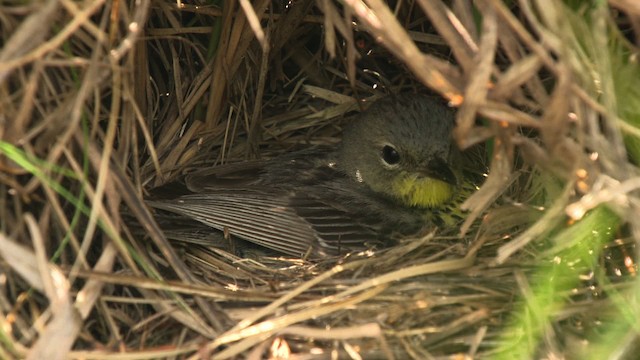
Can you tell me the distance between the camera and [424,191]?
5238 millimetres

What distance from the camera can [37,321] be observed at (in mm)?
3426

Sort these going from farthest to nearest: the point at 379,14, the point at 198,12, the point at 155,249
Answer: the point at 198,12 → the point at 155,249 → the point at 379,14

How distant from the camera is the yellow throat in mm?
5223

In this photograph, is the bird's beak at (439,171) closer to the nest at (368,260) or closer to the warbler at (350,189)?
the warbler at (350,189)

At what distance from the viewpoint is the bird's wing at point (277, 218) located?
4.80 m

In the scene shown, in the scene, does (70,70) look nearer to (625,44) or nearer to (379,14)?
(379,14)

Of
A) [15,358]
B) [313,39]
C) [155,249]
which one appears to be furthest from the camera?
[313,39]

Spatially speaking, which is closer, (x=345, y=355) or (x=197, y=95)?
(x=345, y=355)

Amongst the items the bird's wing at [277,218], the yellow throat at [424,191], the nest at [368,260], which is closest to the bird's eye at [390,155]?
the yellow throat at [424,191]

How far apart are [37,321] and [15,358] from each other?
152mm

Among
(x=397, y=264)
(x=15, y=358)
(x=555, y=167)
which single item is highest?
(x=555, y=167)

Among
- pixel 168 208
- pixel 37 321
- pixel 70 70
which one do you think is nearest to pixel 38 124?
pixel 70 70

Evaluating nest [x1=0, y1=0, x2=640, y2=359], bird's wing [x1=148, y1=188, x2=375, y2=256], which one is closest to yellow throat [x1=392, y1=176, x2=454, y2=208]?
bird's wing [x1=148, y1=188, x2=375, y2=256]

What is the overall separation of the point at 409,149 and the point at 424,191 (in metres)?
0.26
